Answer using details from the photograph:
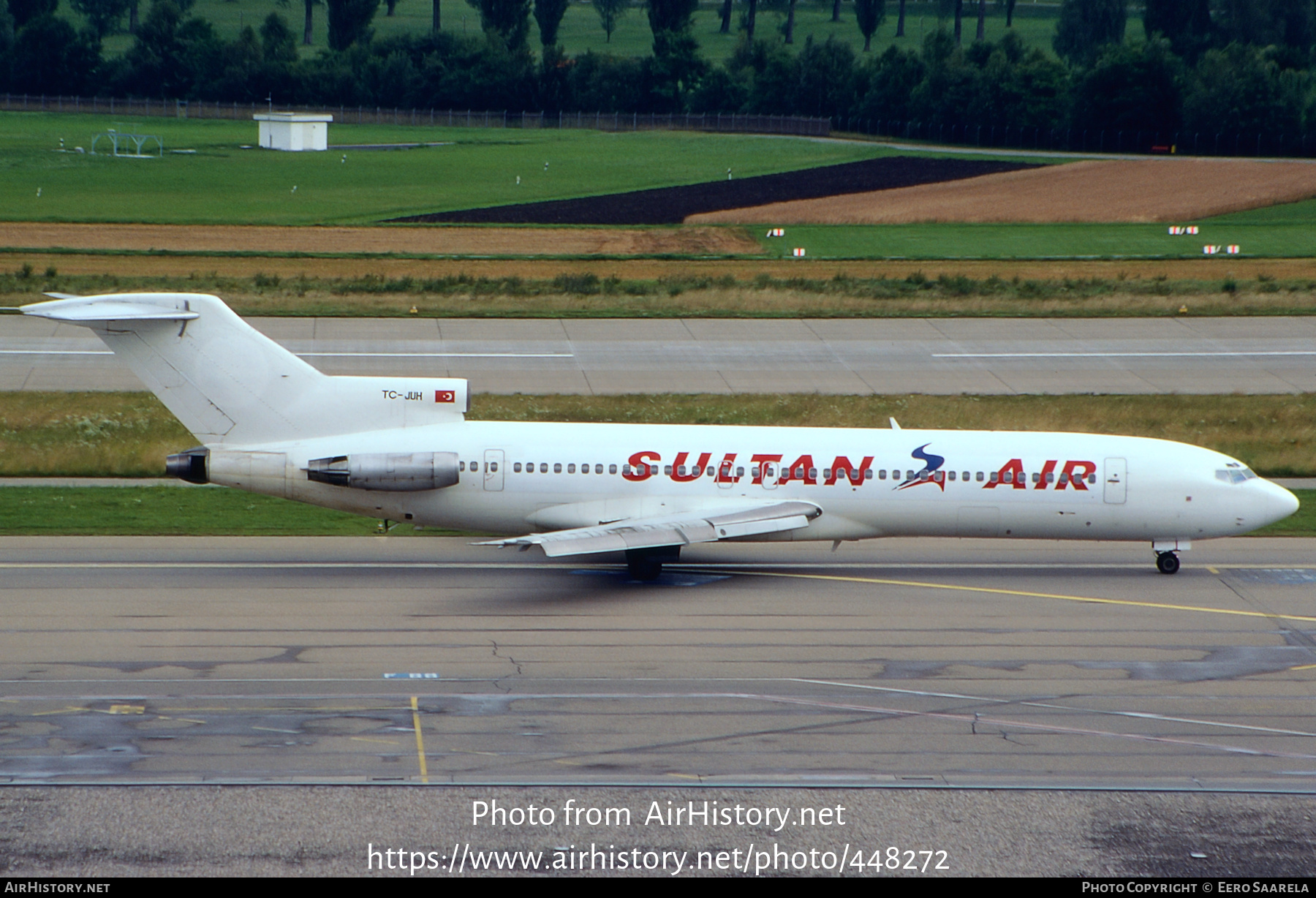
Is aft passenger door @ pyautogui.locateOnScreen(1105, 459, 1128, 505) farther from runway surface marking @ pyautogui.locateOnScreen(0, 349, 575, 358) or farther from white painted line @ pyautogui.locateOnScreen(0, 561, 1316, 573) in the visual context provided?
runway surface marking @ pyautogui.locateOnScreen(0, 349, 575, 358)

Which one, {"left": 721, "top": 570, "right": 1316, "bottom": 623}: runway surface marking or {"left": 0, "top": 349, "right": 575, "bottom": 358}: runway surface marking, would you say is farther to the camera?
{"left": 0, "top": 349, "right": 575, "bottom": 358}: runway surface marking

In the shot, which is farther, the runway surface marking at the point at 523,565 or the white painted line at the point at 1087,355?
the white painted line at the point at 1087,355

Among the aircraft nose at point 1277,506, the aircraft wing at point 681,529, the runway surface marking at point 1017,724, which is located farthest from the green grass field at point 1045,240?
the runway surface marking at point 1017,724

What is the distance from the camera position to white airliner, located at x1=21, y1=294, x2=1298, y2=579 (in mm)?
31828

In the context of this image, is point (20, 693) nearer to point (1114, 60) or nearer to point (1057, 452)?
point (1057, 452)

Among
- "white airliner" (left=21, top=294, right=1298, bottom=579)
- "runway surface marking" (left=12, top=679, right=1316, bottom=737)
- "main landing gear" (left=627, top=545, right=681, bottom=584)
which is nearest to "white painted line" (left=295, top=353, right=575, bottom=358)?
"white airliner" (left=21, top=294, right=1298, bottom=579)

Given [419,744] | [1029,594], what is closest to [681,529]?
[1029,594]

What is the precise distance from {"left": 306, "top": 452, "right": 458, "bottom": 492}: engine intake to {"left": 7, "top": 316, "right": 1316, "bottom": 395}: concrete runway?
1847 centimetres

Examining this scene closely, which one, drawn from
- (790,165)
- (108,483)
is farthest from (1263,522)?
(790,165)

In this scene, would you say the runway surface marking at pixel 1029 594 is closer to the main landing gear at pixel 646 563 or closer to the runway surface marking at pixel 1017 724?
the main landing gear at pixel 646 563

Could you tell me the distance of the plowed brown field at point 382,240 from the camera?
261 ft

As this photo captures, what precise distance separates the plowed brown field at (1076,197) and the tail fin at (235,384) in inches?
2470

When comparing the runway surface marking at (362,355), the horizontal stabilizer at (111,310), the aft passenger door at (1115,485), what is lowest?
the runway surface marking at (362,355)

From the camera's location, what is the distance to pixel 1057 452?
1303 inches
